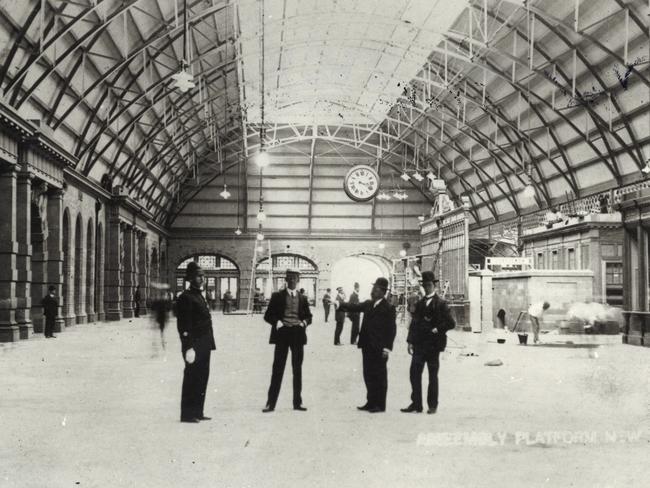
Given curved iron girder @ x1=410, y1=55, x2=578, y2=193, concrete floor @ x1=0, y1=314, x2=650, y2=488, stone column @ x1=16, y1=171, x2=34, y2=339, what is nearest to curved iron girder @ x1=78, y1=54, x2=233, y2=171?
stone column @ x1=16, y1=171, x2=34, y2=339

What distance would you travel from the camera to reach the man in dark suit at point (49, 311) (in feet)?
66.9

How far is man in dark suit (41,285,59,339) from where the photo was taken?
66.9 feet

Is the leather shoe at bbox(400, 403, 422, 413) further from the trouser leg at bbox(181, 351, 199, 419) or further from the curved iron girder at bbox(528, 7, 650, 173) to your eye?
the curved iron girder at bbox(528, 7, 650, 173)

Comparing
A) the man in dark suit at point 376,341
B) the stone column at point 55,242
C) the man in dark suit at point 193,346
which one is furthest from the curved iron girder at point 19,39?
the man in dark suit at point 376,341

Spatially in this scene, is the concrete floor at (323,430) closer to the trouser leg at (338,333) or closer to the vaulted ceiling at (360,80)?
the trouser leg at (338,333)

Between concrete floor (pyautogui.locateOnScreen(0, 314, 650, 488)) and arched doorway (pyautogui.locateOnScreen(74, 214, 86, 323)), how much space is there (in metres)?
14.0

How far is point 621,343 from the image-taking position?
18.6m

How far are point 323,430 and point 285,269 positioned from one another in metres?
41.9

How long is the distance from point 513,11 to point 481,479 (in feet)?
70.9

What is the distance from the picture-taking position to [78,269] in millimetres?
26797

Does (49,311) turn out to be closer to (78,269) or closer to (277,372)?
(78,269)

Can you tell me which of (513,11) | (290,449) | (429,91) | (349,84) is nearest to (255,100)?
(349,84)

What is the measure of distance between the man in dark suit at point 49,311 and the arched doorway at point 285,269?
27386 millimetres

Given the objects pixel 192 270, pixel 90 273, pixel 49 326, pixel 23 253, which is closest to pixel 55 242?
pixel 49 326
